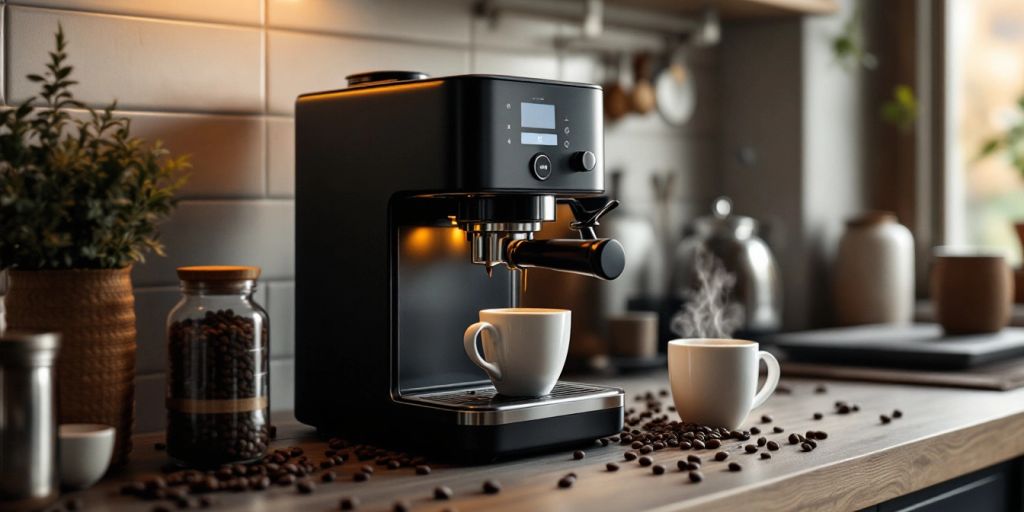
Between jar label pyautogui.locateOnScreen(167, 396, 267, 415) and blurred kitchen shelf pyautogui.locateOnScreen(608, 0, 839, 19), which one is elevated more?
blurred kitchen shelf pyautogui.locateOnScreen(608, 0, 839, 19)

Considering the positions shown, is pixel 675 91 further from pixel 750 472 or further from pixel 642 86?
pixel 750 472

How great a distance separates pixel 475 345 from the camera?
121 cm

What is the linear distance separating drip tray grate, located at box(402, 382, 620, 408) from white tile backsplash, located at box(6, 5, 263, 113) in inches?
20.2

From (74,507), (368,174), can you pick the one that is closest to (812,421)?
(368,174)

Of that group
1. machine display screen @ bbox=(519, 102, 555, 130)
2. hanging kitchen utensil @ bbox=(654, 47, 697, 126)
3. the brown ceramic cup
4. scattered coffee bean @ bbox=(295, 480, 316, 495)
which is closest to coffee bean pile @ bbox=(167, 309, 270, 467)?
scattered coffee bean @ bbox=(295, 480, 316, 495)

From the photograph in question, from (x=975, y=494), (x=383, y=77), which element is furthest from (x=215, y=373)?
(x=975, y=494)

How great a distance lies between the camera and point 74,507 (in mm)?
950

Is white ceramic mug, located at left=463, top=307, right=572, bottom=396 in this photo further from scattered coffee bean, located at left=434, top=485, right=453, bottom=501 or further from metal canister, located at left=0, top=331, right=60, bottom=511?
metal canister, located at left=0, top=331, right=60, bottom=511

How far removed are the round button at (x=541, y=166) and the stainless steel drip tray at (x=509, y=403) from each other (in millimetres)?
238

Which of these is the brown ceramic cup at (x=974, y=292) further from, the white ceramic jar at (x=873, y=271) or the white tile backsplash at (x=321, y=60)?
the white tile backsplash at (x=321, y=60)

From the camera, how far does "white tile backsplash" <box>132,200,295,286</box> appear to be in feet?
4.69

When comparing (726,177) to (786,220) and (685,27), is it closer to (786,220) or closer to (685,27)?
(786,220)

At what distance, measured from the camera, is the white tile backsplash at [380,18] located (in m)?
1.56

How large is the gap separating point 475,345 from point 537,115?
0.25m
